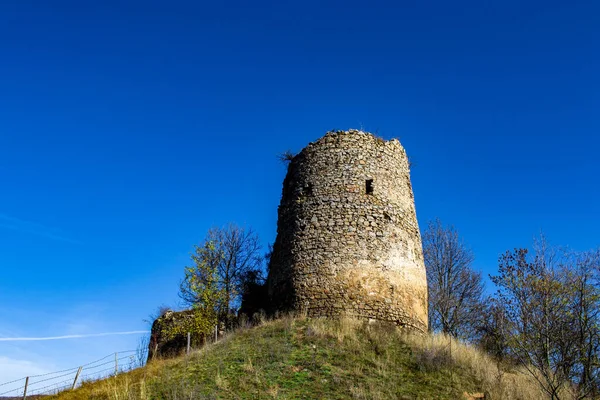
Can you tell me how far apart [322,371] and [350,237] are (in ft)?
15.0

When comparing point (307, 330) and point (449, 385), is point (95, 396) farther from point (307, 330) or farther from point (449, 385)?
point (449, 385)

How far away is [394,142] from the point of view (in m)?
15.8

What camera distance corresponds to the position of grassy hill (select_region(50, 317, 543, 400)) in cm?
912

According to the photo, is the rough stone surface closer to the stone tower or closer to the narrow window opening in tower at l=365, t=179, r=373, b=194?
the stone tower

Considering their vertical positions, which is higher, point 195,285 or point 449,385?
point 195,285

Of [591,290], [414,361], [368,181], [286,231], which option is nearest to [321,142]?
[368,181]

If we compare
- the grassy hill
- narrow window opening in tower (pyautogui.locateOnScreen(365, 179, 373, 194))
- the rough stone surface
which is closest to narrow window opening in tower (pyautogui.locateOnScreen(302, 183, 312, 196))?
narrow window opening in tower (pyautogui.locateOnScreen(365, 179, 373, 194))

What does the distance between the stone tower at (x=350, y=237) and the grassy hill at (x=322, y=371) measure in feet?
2.96

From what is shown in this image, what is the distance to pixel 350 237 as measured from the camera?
44.5 feet

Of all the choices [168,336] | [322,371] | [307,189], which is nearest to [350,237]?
[307,189]

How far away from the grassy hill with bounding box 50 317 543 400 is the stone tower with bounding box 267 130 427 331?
0.90 meters

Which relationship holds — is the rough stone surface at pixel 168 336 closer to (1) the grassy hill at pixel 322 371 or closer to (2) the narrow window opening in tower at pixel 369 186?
(1) the grassy hill at pixel 322 371

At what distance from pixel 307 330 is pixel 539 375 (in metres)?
5.52

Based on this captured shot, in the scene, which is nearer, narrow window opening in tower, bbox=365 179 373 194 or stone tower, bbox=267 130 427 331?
stone tower, bbox=267 130 427 331
